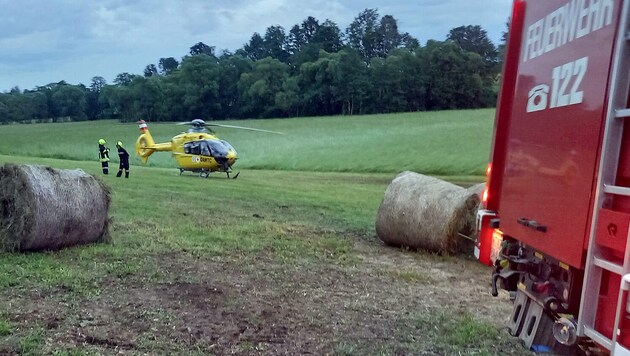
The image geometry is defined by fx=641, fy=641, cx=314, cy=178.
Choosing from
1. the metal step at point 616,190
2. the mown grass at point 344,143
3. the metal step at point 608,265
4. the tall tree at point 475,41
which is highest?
the tall tree at point 475,41

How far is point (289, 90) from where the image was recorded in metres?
75.6

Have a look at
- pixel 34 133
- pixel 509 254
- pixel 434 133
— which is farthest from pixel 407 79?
pixel 509 254

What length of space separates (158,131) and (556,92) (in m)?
57.3

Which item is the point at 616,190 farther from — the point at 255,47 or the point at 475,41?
the point at 255,47

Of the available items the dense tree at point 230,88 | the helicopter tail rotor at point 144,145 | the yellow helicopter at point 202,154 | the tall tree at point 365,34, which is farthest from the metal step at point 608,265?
the tall tree at point 365,34

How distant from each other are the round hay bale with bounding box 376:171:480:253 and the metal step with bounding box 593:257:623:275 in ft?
18.7

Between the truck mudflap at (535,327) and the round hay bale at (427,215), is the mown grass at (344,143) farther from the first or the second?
the truck mudflap at (535,327)

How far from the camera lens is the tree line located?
7025 cm

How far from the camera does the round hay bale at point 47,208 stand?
744 cm

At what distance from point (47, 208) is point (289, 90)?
226ft

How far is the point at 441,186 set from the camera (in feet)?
30.7

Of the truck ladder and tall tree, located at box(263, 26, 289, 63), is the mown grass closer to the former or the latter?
the truck ladder

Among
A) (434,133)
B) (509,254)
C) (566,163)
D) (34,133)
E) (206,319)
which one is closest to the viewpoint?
(566,163)

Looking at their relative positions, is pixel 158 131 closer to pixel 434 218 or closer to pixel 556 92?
pixel 434 218
